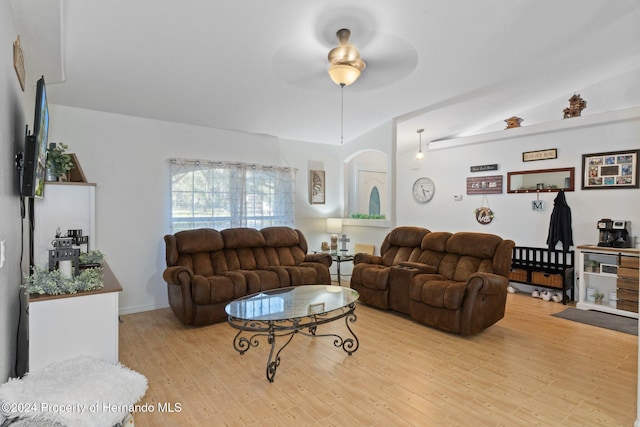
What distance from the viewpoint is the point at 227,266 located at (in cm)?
425

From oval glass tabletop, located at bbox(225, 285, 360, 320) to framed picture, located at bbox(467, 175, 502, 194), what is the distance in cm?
362

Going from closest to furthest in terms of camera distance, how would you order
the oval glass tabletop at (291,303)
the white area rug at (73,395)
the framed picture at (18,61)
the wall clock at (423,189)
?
the white area rug at (73,395)
the framed picture at (18,61)
the oval glass tabletop at (291,303)
the wall clock at (423,189)

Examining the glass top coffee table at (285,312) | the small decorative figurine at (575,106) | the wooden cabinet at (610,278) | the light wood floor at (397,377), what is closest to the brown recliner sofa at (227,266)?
the light wood floor at (397,377)

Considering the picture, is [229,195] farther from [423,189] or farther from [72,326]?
[423,189]

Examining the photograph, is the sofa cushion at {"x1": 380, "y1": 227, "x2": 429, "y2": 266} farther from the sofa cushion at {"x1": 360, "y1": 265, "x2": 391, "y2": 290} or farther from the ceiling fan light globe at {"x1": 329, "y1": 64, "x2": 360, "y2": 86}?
the ceiling fan light globe at {"x1": 329, "y1": 64, "x2": 360, "y2": 86}

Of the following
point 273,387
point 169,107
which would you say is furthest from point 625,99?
point 169,107

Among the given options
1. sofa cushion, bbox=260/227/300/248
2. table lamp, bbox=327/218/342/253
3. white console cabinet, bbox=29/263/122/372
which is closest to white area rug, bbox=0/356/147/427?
white console cabinet, bbox=29/263/122/372

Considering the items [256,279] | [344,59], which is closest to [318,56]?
[344,59]

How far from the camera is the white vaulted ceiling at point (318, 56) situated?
8.05ft

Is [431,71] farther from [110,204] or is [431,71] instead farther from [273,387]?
[110,204]

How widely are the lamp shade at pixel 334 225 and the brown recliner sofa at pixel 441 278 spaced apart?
112cm

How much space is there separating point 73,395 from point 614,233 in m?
5.50

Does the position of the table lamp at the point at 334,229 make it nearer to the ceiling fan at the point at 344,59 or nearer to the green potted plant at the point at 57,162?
the ceiling fan at the point at 344,59

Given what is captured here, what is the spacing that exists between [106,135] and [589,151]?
6.18 m
